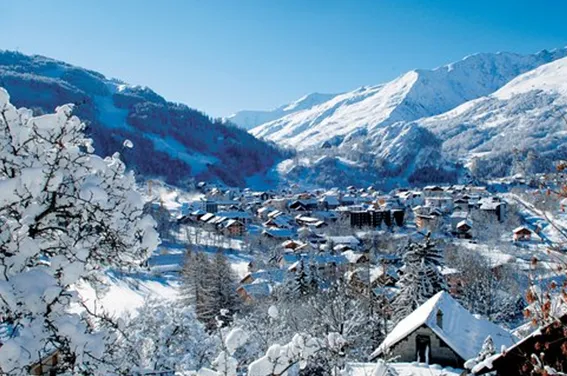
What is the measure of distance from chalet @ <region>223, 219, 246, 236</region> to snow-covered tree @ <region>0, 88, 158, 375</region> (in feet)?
199

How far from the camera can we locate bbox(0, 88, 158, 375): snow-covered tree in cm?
326

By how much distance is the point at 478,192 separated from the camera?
10169 cm

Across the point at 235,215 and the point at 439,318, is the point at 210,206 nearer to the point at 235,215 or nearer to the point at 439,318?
the point at 235,215

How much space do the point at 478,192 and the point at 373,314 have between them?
85.1 meters

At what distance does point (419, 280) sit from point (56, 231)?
75.0 feet

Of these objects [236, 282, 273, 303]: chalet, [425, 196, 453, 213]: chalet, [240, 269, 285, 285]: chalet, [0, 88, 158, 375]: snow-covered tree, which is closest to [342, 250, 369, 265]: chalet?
[240, 269, 285, 285]: chalet

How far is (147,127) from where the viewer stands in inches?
6673

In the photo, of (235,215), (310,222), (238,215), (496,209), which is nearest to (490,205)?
(496,209)

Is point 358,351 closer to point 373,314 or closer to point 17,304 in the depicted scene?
point 373,314

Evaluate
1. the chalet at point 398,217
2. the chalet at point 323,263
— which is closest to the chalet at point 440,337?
the chalet at point 323,263

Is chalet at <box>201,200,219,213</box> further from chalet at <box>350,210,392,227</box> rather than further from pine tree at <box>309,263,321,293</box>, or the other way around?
pine tree at <box>309,263,321,293</box>

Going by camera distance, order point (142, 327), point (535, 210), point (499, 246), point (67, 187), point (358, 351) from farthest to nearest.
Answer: point (499, 246) → point (358, 351) → point (142, 327) → point (67, 187) → point (535, 210)

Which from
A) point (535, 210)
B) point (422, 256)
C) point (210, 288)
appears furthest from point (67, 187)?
point (210, 288)

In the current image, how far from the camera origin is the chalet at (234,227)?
64.9m
